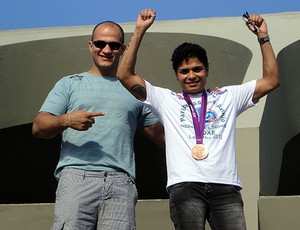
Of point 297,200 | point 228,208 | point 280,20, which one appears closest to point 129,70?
point 228,208

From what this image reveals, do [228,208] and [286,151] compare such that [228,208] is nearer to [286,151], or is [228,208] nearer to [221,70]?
[221,70]

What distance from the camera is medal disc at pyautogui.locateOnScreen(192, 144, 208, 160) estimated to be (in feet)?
10.00

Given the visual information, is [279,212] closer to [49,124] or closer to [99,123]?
[99,123]

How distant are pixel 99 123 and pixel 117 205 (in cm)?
45

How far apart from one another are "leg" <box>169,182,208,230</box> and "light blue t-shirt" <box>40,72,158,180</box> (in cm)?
32

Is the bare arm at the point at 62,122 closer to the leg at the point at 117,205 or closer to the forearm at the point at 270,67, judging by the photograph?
the leg at the point at 117,205

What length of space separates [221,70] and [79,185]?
5.64 m

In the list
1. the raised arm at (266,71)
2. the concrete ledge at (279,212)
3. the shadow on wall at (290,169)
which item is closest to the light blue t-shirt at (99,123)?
the raised arm at (266,71)

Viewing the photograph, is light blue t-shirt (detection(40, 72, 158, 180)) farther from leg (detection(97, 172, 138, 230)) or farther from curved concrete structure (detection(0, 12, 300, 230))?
curved concrete structure (detection(0, 12, 300, 230))

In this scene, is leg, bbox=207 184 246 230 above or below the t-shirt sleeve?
below

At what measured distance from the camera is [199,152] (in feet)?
10.0

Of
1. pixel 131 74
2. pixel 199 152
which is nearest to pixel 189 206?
pixel 199 152

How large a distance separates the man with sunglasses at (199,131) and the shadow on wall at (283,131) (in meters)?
1.59

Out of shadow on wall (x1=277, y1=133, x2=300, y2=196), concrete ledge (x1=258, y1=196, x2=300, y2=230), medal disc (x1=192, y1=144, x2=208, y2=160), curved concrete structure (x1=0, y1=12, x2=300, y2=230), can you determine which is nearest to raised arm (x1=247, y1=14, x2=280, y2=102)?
medal disc (x1=192, y1=144, x2=208, y2=160)
